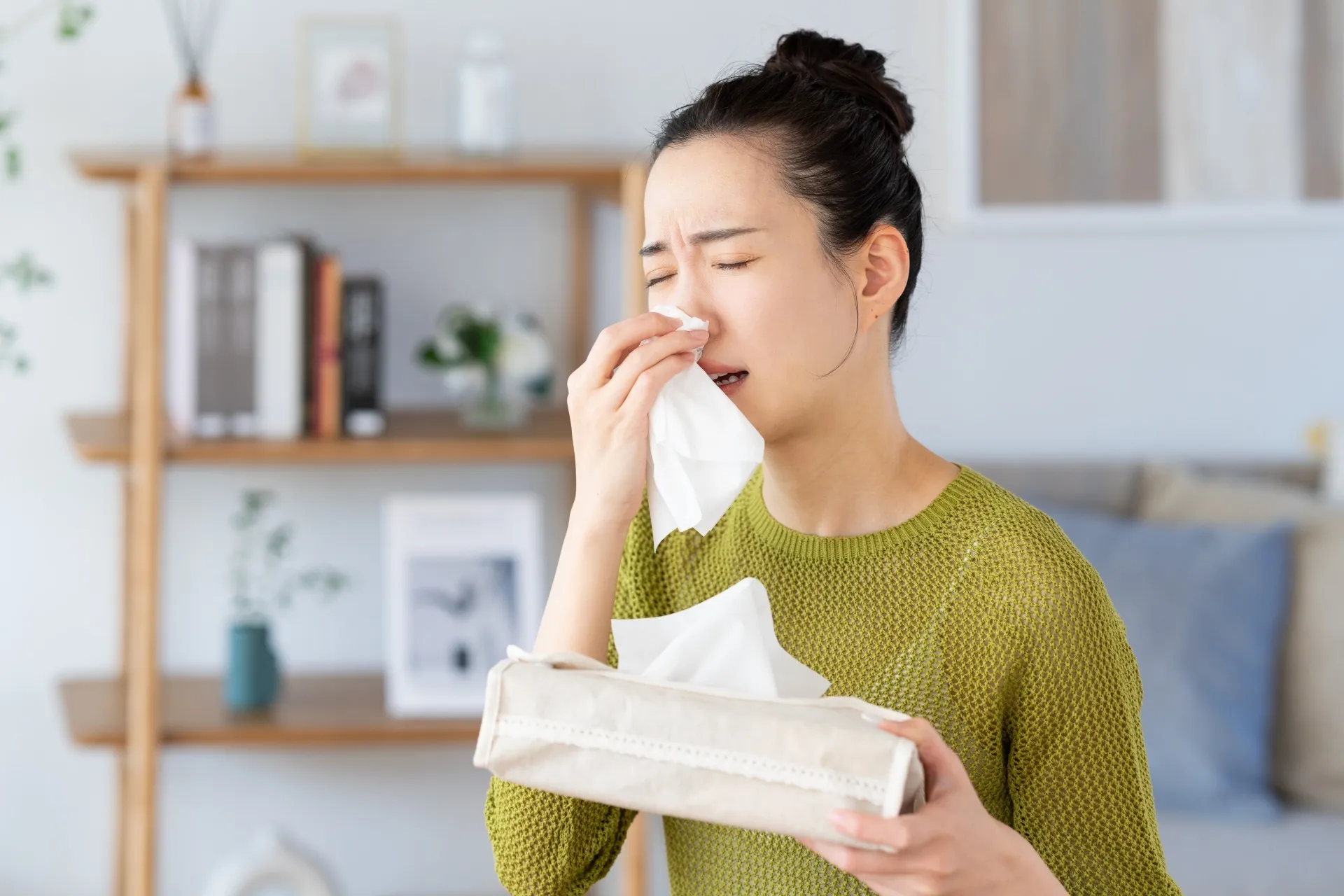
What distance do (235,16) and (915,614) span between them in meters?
1.95

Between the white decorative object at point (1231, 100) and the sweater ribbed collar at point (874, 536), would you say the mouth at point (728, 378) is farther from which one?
the white decorative object at point (1231, 100)

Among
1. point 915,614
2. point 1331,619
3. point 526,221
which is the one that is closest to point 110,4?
point 526,221

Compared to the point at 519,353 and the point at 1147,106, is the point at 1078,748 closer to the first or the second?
the point at 519,353

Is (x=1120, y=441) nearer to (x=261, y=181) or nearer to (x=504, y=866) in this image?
(x=261, y=181)

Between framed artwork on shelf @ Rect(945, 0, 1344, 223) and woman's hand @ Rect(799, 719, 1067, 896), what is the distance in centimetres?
195

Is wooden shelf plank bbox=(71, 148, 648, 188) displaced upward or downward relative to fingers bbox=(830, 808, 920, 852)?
upward

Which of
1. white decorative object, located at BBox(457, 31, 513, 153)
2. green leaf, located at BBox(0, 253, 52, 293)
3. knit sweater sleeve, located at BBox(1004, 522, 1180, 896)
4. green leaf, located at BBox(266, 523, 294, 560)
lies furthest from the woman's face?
green leaf, located at BBox(0, 253, 52, 293)

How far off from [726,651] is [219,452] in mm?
1525

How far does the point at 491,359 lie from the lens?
7.73 feet

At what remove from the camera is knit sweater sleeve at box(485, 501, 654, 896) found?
3.59ft

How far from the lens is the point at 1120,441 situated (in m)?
2.67

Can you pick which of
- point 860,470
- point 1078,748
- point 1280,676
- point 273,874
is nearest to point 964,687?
point 1078,748

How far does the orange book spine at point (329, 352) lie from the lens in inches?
89.0

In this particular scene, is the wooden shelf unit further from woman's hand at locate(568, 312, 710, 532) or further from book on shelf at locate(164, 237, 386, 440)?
woman's hand at locate(568, 312, 710, 532)
